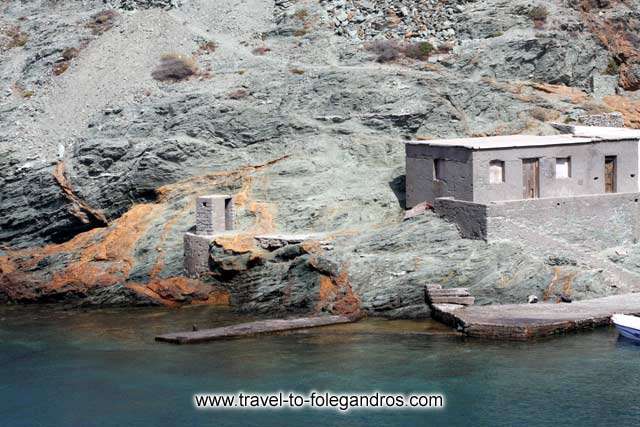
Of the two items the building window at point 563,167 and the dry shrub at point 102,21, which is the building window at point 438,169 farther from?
the dry shrub at point 102,21

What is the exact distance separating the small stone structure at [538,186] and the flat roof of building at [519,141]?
0.04 metres

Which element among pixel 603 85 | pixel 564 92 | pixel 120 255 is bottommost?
pixel 120 255

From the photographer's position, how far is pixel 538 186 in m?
55.9

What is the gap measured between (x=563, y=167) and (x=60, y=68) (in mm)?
27685

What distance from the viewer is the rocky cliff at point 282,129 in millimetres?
54531

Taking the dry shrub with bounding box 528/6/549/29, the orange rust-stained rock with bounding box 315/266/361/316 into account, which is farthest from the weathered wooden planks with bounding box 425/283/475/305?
the dry shrub with bounding box 528/6/549/29

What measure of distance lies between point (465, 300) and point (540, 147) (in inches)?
301

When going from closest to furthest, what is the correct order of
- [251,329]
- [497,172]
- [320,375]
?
[320,375] < [251,329] < [497,172]

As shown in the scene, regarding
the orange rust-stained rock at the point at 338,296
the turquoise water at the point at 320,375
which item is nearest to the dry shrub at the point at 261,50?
the orange rust-stained rock at the point at 338,296

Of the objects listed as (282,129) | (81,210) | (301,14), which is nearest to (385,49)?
(301,14)

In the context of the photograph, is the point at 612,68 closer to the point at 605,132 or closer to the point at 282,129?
the point at 605,132

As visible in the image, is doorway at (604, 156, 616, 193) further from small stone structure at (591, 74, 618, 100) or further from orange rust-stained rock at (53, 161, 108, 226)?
orange rust-stained rock at (53, 161, 108, 226)

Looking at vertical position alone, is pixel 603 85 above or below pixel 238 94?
below

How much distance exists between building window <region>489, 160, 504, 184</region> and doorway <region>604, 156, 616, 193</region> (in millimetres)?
4573
